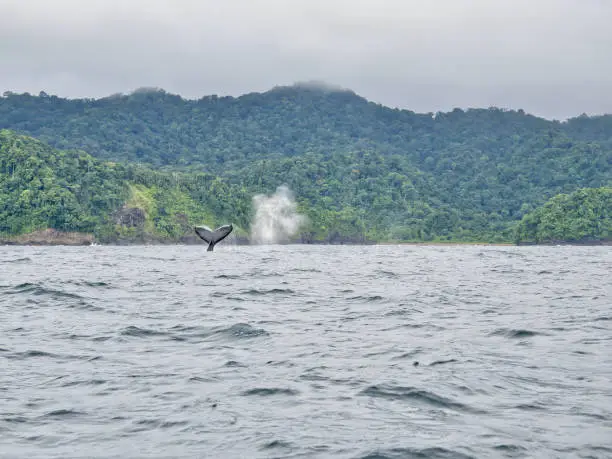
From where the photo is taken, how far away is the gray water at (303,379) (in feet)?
34.0

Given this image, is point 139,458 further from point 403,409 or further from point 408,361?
point 408,361

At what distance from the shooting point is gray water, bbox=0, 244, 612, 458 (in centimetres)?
1035

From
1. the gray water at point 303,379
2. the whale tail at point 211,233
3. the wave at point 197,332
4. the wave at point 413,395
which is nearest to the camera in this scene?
the gray water at point 303,379

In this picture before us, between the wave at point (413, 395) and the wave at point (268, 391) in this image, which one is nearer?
the wave at point (413, 395)

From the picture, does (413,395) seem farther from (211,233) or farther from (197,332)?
(211,233)

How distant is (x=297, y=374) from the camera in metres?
15.0

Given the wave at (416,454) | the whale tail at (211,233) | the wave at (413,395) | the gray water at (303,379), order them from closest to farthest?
1. the wave at (416,454)
2. the gray water at (303,379)
3. the wave at (413,395)
4. the whale tail at (211,233)

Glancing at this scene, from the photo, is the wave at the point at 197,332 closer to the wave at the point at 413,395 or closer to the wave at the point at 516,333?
the wave at the point at 516,333

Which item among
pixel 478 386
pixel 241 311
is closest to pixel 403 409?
pixel 478 386

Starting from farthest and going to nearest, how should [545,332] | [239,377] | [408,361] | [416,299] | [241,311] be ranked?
[416,299] < [241,311] < [545,332] < [408,361] < [239,377]

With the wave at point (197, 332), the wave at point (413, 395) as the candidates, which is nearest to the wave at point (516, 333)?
the wave at point (197, 332)

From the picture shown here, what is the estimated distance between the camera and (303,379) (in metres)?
14.5

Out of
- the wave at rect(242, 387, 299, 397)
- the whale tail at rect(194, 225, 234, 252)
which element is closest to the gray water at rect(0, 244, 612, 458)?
the wave at rect(242, 387, 299, 397)

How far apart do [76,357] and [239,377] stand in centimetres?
449
